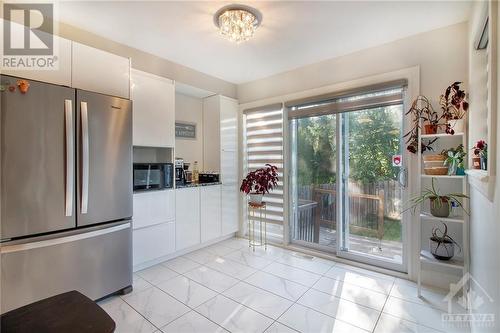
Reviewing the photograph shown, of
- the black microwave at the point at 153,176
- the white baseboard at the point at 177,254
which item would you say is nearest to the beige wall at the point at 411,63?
the black microwave at the point at 153,176

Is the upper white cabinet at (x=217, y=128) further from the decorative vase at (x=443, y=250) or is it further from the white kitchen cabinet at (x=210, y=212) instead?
the decorative vase at (x=443, y=250)

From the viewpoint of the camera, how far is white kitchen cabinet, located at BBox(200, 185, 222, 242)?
3.36 m

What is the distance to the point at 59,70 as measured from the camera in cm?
201

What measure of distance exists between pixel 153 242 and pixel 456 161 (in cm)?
312

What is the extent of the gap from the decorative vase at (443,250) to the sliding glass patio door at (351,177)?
441 mm

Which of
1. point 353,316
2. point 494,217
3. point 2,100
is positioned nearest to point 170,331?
point 353,316

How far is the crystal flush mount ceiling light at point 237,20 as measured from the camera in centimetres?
200

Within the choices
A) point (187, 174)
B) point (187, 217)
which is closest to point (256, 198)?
point (187, 217)

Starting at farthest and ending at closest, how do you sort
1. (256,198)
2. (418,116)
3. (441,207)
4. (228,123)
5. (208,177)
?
(228,123) < (208,177) < (256,198) < (418,116) < (441,207)

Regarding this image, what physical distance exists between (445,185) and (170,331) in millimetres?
2763

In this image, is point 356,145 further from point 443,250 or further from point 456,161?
point 443,250

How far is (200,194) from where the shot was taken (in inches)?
131

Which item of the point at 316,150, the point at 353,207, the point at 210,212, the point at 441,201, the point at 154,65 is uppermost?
the point at 154,65

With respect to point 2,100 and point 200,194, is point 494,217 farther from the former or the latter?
point 2,100
